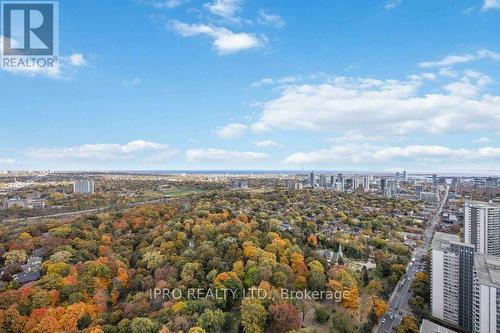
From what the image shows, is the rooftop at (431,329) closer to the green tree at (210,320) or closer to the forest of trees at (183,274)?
the forest of trees at (183,274)

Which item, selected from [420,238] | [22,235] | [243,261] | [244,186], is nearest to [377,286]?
[243,261]

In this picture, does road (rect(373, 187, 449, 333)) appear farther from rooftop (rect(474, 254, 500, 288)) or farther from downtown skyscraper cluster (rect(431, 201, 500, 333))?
rooftop (rect(474, 254, 500, 288))

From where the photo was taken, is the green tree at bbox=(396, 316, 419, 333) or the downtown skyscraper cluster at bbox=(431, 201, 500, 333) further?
the green tree at bbox=(396, 316, 419, 333)

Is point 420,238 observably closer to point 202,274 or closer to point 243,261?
point 243,261

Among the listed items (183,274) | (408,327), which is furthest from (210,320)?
(408,327)

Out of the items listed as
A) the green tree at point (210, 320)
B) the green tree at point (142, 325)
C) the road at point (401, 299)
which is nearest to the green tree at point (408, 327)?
the road at point (401, 299)

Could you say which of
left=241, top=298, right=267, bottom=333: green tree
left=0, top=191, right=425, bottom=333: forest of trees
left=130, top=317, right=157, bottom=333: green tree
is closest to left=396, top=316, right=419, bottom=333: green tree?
left=0, top=191, right=425, bottom=333: forest of trees

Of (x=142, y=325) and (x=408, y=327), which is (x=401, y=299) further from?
(x=142, y=325)

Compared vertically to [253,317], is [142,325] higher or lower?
higher
